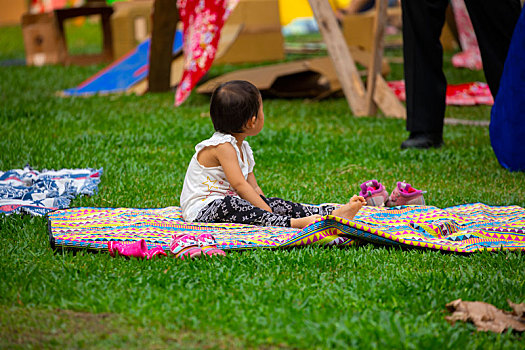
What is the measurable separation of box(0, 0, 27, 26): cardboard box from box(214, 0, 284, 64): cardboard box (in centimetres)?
1025

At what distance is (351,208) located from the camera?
2756 mm

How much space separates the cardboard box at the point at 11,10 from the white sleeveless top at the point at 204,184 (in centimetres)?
1678

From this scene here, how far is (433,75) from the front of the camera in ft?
15.2

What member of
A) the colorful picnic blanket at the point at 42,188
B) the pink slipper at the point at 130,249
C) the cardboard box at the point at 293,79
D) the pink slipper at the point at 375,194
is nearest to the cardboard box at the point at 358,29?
the cardboard box at the point at 293,79

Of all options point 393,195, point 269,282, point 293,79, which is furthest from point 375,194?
point 293,79

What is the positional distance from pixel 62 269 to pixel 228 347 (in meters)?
0.84

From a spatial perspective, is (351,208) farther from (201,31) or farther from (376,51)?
(201,31)

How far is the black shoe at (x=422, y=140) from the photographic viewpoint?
471 cm

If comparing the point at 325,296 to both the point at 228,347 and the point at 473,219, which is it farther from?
the point at 473,219

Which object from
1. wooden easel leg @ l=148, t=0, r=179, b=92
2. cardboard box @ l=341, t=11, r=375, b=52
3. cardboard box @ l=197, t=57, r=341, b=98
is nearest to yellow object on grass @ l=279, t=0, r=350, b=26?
cardboard box @ l=341, t=11, r=375, b=52

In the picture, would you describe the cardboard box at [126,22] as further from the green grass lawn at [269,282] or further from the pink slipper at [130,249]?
the pink slipper at [130,249]

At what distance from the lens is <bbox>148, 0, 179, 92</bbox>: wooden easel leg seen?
273 inches

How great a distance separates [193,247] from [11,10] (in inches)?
699

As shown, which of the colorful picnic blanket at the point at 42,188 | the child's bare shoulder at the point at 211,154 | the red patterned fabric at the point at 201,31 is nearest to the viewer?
the child's bare shoulder at the point at 211,154
